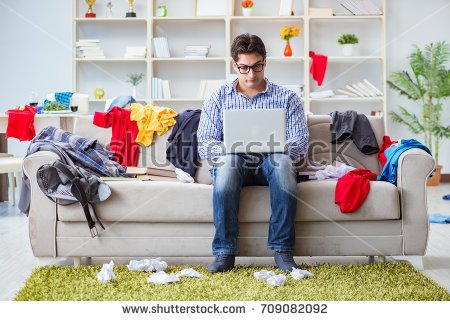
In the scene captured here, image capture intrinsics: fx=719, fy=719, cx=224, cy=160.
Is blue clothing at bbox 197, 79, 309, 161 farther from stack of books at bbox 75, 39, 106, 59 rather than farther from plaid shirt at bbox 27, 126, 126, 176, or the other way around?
stack of books at bbox 75, 39, 106, 59

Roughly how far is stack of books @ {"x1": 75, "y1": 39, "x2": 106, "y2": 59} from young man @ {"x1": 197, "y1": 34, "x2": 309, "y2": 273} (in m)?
3.78

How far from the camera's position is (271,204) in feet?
10.5

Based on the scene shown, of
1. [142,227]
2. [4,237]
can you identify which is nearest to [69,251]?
[142,227]

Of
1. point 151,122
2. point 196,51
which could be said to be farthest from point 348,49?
point 151,122

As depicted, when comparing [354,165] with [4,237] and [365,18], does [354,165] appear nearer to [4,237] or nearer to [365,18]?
[4,237]

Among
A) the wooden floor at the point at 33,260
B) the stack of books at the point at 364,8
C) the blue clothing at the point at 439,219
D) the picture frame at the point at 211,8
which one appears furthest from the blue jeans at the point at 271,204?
the stack of books at the point at 364,8

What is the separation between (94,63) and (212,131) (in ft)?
13.3

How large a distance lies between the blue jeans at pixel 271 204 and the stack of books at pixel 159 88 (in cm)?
390

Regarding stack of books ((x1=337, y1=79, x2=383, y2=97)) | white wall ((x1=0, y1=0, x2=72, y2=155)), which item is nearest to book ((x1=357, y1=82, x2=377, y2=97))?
stack of books ((x1=337, y1=79, x2=383, y2=97))

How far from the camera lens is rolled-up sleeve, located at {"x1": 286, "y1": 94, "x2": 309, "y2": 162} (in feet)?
11.1

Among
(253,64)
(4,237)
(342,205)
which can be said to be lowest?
(4,237)

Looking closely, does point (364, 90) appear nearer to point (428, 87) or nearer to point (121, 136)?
point (428, 87)

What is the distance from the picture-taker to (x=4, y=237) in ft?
14.1

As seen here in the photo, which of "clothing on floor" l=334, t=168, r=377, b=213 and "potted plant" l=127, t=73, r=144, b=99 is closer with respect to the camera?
"clothing on floor" l=334, t=168, r=377, b=213
